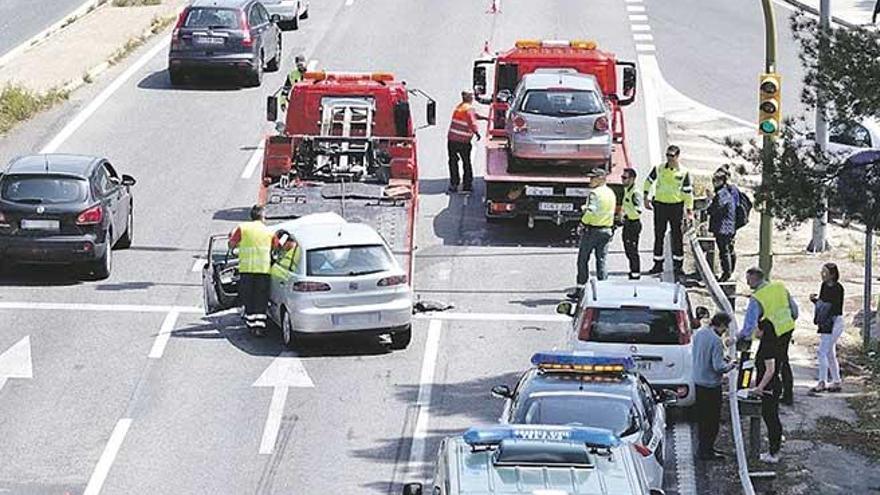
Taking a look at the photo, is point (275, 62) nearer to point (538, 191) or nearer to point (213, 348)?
point (538, 191)

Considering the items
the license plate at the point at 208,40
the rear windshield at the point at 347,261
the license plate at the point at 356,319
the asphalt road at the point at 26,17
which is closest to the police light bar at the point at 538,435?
the license plate at the point at 356,319

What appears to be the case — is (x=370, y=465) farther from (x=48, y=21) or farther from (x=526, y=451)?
(x=48, y=21)

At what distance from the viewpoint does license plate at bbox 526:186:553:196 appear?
2984 centimetres

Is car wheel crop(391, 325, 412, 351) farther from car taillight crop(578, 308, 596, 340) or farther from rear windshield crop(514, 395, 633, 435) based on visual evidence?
rear windshield crop(514, 395, 633, 435)

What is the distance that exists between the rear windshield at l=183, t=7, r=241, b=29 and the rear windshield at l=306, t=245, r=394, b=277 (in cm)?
1514

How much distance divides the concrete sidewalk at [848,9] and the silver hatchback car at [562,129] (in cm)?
1739

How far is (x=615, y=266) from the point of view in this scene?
29125 mm

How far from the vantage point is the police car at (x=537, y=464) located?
13.3 meters

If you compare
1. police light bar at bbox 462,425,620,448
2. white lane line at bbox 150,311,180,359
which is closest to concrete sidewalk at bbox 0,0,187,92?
white lane line at bbox 150,311,180,359

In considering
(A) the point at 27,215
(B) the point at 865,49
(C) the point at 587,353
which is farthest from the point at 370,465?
(A) the point at 27,215

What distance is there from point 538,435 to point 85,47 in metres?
29.7

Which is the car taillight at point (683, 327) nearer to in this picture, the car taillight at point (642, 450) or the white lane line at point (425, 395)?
the white lane line at point (425, 395)

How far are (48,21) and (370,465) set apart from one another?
1146 inches

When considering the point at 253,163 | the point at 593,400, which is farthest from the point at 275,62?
the point at 593,400
